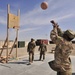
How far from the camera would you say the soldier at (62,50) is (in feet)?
19.0

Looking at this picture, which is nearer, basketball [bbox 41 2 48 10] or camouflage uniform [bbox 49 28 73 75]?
camouflage uniform [bbox 49 28 73 75]

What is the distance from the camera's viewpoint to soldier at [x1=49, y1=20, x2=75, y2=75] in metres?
5.78

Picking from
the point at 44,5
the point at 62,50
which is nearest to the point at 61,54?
the point at 62,50

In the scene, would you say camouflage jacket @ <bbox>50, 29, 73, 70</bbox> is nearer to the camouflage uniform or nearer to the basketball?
the camouflage uniform

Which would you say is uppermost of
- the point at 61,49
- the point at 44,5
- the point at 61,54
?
the point at 44,5

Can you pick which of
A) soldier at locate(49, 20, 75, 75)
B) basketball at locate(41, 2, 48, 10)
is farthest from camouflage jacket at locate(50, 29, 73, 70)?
basketball at locate(41, 2, 48, 10)

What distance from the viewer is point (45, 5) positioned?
11.9 m

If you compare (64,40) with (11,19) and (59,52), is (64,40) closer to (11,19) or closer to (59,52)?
(59,52)

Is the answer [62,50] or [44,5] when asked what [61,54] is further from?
[44,5]

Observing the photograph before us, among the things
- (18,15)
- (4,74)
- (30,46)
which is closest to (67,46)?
(4,74)

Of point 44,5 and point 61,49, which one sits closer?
point 61,49

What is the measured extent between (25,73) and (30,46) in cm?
451

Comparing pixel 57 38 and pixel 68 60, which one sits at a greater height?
pixel 57 38

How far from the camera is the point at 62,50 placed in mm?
5832
